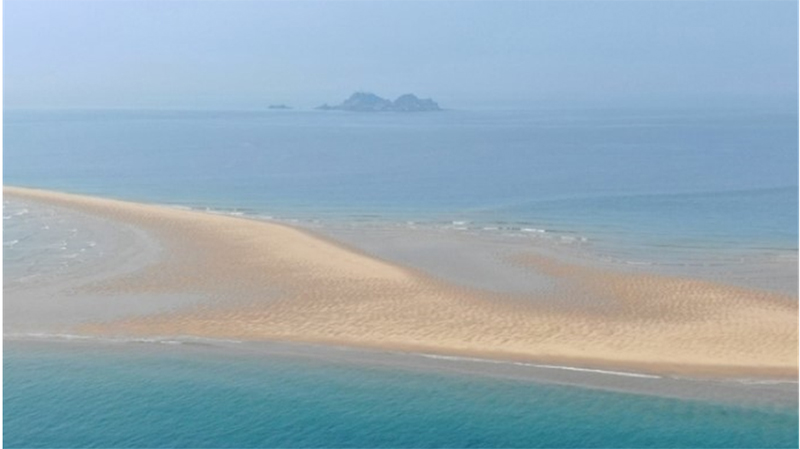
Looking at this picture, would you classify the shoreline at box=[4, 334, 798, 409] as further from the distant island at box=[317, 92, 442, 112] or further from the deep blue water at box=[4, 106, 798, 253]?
the distant island at box=[317, 92, 442, 112]

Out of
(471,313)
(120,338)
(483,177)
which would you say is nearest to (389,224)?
(471,313)

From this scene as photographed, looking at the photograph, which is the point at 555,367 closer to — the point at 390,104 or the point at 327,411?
the point at 327,411

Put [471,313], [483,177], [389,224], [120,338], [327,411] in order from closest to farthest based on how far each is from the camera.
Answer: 1. [327,411]
2. [120,338]
3. [471,313]
4. [389,224]
5. [483,177]

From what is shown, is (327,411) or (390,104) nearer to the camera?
(327,411)

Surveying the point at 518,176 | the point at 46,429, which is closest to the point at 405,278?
the point at 46,429

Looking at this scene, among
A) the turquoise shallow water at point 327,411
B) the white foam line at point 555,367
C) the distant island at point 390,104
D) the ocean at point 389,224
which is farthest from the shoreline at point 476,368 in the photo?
the distant island at point 390,104

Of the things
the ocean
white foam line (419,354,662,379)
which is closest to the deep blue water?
the ocean
